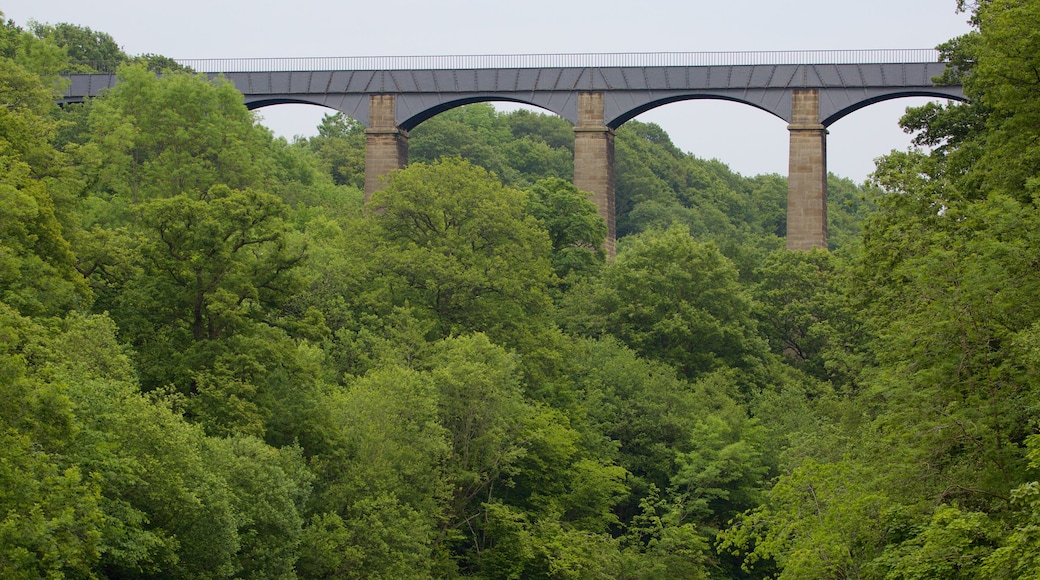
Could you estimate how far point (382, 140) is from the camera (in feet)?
215

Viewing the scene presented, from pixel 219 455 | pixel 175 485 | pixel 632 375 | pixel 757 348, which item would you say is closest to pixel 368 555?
pixel 219 455

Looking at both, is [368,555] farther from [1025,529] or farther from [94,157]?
[1025,529]

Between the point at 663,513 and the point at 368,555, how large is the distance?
55.1 feet

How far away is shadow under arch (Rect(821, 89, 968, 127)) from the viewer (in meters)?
60.1

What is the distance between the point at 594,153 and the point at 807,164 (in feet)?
28.7

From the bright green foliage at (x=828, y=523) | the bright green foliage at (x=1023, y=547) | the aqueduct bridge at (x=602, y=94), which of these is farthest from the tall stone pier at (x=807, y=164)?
the bright green foliage at (x=1023, y=547)

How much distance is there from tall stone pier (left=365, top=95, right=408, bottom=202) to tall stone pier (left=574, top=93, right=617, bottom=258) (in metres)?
7.59

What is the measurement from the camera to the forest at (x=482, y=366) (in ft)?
76.2

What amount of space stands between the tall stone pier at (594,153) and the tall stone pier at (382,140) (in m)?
7.59

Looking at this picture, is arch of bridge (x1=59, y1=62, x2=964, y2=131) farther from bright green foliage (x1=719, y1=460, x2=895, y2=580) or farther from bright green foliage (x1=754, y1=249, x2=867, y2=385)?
bright green foliage (x1=719, y1=460, x2=895, y2=580)

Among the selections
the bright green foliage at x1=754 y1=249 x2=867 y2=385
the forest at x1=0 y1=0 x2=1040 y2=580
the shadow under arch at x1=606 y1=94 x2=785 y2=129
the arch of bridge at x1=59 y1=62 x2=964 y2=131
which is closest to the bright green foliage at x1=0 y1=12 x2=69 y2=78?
the forest at x1=0 y1=0 x2=1040 y2=580

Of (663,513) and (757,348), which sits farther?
(757,348)

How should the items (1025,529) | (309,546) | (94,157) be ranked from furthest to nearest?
(94,157), (309,546), (1025,529)

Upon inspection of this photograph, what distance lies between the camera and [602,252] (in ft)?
205
